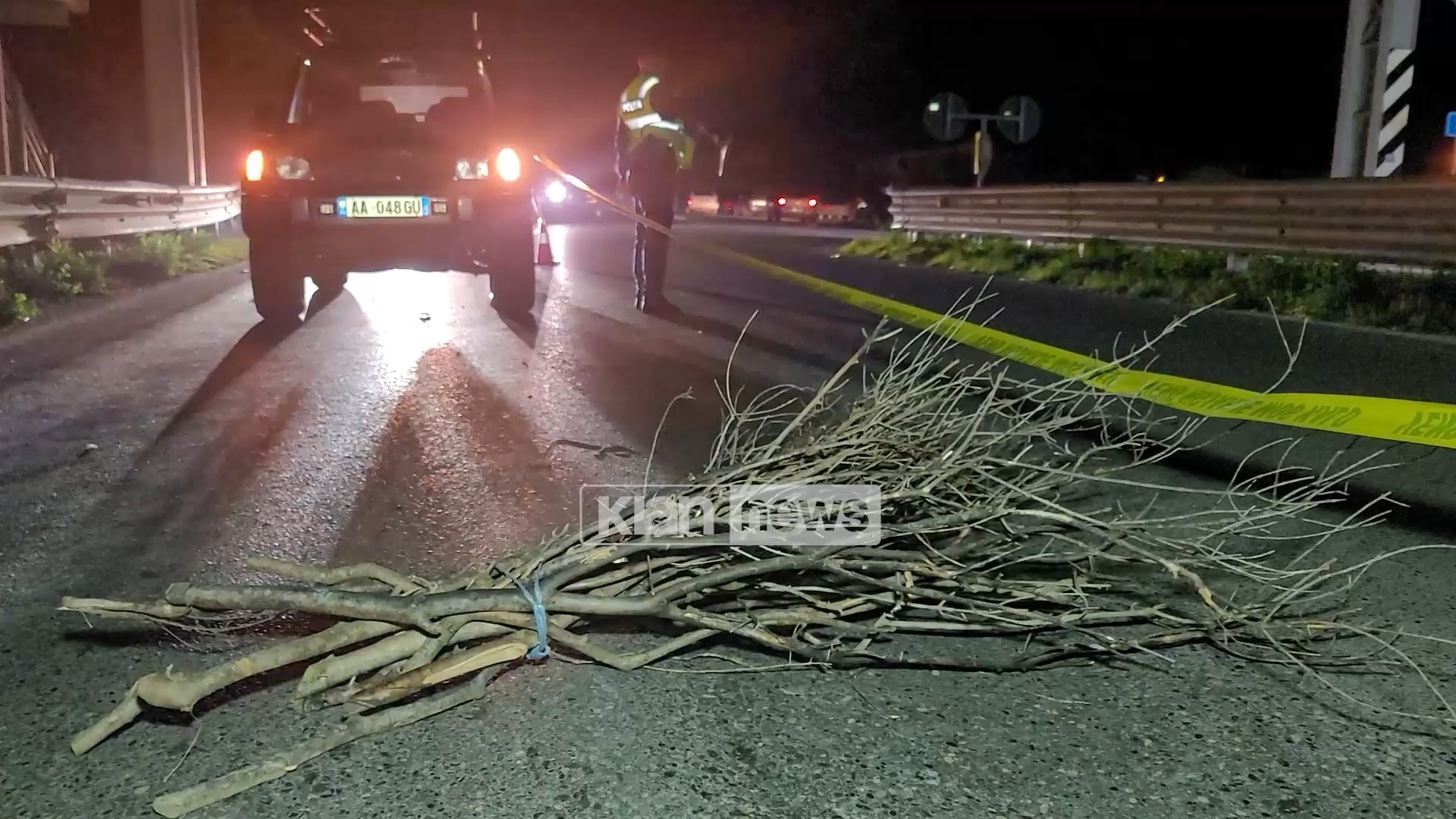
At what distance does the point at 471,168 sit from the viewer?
831cm

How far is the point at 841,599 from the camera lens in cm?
325

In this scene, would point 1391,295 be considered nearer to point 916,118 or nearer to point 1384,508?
point 1384,508

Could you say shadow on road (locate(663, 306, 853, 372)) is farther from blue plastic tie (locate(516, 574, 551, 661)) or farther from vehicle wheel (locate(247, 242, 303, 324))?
blue plastic tie (locate(516, 574, 551, 661))

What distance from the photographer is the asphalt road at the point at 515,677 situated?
250 centimetres

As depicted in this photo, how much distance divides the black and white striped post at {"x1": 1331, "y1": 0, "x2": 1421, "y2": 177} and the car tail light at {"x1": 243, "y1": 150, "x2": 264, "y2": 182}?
1016 cm

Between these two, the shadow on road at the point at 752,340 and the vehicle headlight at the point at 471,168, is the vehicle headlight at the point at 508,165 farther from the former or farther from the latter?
the shadow on road at the point at 752,340

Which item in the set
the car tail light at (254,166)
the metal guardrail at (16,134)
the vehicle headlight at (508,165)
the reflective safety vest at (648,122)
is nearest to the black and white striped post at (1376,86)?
the reflective safety vest at (648,122)

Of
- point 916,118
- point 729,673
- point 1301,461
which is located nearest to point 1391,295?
point 1301,461

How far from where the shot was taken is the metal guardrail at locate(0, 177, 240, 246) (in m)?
9.54

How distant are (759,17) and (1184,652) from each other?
40366 millimetres

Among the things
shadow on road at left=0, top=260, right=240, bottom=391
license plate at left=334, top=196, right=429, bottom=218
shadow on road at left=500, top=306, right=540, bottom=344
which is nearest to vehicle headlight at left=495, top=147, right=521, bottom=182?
license plate at left=334, top=196, right=429, bottom=218

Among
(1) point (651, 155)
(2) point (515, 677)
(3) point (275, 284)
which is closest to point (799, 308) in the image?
(1) point (651, 155)

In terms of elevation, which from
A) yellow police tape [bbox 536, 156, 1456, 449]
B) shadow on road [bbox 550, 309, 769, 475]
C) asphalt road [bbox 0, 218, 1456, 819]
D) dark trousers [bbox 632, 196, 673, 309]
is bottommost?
asphalt road [bbox 0, 218, 1456, 819]

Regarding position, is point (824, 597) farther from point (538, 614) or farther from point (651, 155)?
point (651, 155)
